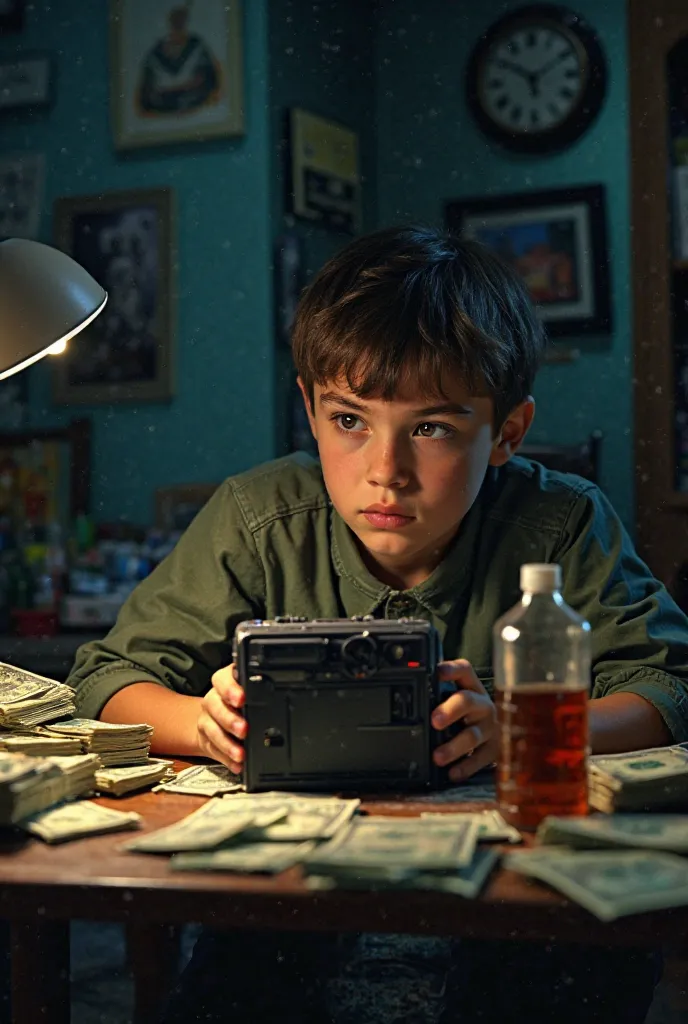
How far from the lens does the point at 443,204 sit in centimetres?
487

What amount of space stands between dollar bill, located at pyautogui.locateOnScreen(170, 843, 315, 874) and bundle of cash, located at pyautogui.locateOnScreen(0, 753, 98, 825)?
177 millimetres

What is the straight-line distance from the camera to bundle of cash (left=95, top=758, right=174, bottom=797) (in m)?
1.30

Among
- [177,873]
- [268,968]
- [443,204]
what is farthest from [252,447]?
[177,873]

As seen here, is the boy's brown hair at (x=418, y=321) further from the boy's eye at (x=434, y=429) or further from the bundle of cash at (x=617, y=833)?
the bundle of cash at (x=617, y=833)

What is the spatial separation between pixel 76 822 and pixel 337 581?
0.67m

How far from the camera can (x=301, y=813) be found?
1.14 m

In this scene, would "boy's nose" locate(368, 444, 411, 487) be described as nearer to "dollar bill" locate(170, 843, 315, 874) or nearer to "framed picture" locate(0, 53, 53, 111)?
"dollar bill" locate(170, 843, 315, 874)

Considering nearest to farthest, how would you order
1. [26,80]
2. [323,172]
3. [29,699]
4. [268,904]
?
[268,904] < [29,699] < [26,80] < [323,172]

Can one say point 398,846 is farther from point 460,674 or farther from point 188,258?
point 188,258

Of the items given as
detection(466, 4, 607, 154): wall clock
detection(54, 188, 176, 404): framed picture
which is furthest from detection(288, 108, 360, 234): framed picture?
detection(466, 4, 607, 154): wall clock

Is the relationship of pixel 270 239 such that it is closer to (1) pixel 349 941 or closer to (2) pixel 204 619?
(2) pixel 204 619

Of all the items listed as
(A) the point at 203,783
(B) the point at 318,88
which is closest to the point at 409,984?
(A) the point at 203,783

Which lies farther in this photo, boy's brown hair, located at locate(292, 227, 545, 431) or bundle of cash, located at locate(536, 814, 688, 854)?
boy's brown hair, located at locate(292, 227, 545, 431)

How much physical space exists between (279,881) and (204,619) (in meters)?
0.77
